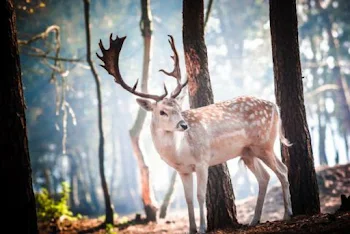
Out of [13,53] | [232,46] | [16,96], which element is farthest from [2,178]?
[232,46]

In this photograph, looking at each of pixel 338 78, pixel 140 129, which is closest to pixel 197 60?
pixel 140 129

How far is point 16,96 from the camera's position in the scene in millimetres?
4617

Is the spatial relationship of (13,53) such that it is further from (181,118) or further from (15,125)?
(181,118)

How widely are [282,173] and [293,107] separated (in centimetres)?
115

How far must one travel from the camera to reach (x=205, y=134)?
622 centimetres

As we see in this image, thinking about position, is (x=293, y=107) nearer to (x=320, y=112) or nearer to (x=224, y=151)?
(x=224, y=151)

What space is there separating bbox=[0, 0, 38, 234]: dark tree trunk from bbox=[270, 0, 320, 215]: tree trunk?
4.19m

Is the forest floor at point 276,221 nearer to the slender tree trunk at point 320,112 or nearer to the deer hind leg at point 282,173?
the deer hind leg at point 282,173

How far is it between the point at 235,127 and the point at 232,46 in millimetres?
25950

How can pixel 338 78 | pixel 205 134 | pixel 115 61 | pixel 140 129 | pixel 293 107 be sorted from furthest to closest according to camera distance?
pixel 338 78 → pixel 140 129 → pixel 293 107 → pixel 115 61 → pixel 205 134

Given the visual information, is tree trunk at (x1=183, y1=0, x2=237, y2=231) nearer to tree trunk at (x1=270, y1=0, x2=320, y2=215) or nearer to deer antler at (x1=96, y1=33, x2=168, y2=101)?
deer antler at (x1=96, y1=33, x2=168, y2=101)

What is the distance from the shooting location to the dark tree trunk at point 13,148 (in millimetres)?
4449

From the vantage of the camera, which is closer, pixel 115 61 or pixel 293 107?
pixel 115 61

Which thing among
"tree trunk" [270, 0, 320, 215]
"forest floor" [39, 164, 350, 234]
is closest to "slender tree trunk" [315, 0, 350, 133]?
"forest floor" [39, 164, 350, 234]
